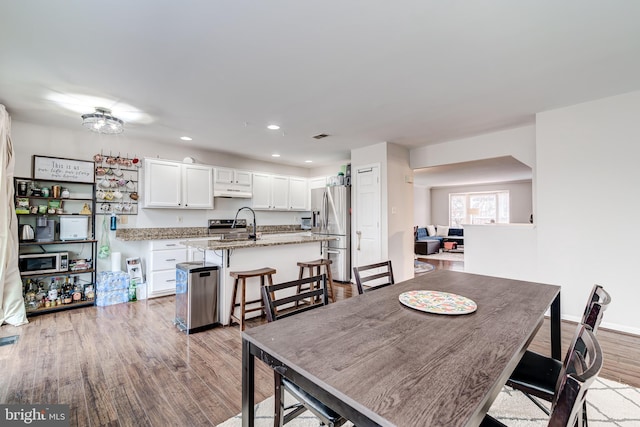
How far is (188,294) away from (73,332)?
1.29m

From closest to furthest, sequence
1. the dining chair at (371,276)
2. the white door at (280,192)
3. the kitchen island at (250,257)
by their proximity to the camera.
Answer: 1. the dining chair at (371,276)
2. the kitchen island at (250,257)
3. the white door at (280,192)

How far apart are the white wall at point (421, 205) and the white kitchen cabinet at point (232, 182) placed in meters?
6.98

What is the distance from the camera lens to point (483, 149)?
429 centimetres

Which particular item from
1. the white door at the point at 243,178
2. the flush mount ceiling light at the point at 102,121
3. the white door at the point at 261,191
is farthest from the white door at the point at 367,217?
the flush mount ceiling light at the point at 102,121

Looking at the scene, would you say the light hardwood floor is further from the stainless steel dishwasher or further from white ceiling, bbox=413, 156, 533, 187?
white ceiling, bbox=413, 156, 533, 187

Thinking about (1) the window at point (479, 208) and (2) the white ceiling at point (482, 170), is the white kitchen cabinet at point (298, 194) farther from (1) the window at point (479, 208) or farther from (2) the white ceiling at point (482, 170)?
(1) the window at point (479, 208)

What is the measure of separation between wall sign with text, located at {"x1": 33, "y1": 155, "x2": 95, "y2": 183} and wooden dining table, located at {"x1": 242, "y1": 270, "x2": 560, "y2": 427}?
4.45 m

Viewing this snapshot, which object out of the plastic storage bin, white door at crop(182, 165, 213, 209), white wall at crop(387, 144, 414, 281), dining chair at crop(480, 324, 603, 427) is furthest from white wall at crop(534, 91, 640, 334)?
the plastic storage bin

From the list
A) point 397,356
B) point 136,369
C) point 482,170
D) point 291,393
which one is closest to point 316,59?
point 397,356

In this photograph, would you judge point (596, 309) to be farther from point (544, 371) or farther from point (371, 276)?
point (371, 276)

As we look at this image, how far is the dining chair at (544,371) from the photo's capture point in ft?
4.23

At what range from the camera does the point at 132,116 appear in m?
3.50

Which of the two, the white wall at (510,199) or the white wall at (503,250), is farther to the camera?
the white wall at (510,199)

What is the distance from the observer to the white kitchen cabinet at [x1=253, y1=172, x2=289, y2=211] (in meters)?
5.84
